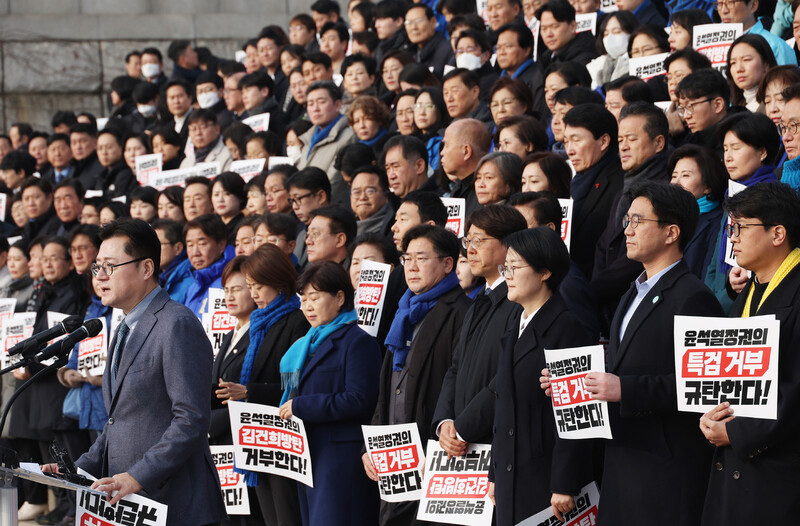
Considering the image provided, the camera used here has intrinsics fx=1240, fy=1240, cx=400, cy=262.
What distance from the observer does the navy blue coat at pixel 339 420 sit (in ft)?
21.0

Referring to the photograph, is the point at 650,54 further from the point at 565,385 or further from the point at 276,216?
the point at 565,385

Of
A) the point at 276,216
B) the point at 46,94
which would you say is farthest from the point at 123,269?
the point at 46,94

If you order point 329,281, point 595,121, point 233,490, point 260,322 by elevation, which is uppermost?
point 595,121

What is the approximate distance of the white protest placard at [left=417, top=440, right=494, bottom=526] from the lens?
5.61 meters

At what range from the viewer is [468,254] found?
5.96 metres

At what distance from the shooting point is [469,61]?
1073cm

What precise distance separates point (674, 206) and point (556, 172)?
5.80ft

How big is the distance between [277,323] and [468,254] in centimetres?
157

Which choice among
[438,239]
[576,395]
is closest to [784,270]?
[576,395]

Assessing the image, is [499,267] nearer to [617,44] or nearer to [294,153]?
[617,44]

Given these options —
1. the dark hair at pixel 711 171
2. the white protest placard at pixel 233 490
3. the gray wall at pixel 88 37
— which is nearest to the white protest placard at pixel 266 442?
the white protest placard at pixel 233 490

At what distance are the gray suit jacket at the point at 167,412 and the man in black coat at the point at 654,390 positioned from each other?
62.1 inches

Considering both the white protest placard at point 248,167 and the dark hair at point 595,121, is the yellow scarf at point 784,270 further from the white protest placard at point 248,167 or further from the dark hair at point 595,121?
the white protest placard at point 248,167

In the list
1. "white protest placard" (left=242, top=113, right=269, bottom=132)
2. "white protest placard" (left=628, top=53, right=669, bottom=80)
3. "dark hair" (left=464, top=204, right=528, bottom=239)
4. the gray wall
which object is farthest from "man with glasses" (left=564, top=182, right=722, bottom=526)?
A: the gray wall
